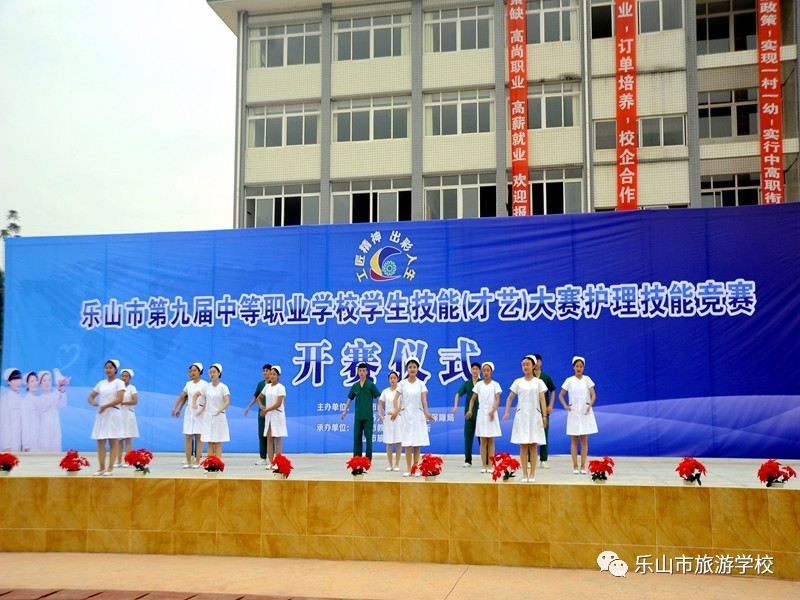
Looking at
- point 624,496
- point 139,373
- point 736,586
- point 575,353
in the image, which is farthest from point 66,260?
point 736,586

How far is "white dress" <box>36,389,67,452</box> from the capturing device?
487 inches

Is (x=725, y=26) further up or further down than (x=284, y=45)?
further down

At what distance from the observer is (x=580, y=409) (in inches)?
363

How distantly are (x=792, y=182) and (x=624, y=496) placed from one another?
1688 centimetres

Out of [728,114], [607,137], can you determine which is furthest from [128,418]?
[728,114]

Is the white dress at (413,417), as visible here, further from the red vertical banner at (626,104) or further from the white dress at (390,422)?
the red vertical banner at (626,104)

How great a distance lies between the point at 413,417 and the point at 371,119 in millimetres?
13207

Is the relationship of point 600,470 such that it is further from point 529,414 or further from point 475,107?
point 475,107

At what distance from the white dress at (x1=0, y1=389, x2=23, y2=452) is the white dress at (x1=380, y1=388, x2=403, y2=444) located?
230 inches

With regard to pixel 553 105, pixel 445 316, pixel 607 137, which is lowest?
pixel 445 316

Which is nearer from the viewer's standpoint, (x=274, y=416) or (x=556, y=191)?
(x=274, y=416)

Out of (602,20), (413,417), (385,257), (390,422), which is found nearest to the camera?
(413,417)

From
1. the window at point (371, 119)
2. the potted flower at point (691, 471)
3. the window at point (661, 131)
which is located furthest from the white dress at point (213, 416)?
the window at point (661, 131)

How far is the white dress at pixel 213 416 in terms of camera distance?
10109mm
